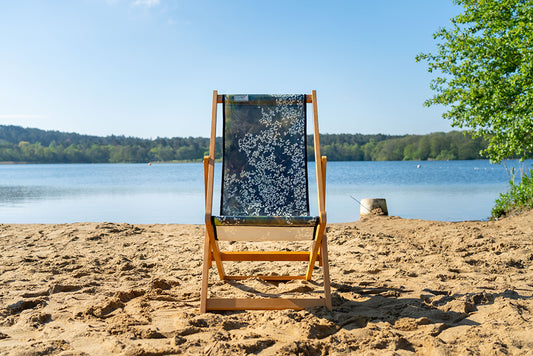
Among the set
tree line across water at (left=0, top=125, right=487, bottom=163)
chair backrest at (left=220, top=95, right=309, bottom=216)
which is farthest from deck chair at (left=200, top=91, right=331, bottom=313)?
tree line across water at (left=0, top=125, right=487, bottom=163)

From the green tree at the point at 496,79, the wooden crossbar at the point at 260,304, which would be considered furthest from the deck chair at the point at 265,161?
the green tree at the point at 496,79

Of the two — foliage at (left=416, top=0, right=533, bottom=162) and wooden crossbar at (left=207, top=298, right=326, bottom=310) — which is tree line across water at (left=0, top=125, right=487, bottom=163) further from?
wooden crossbar at (left=207, top=298, right=326, bottom=310)

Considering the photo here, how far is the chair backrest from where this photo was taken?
3232mm

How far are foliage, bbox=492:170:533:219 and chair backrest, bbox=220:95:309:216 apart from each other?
5603 millimetres

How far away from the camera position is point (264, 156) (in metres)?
3.32

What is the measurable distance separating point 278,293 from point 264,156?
1.05 meters

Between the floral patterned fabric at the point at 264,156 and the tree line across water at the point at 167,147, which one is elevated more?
the tree line across water at the point at 167,147

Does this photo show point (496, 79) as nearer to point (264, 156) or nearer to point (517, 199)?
point (517, 199)

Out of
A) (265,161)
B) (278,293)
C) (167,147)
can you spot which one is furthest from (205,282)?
(167,147)

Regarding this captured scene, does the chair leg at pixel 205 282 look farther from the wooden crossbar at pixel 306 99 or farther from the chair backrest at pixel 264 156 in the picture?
the wooden crossbar at pixel 306 99

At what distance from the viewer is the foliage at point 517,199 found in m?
7.21

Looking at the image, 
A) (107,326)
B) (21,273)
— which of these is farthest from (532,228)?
(21,273)

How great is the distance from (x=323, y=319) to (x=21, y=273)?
2858mm

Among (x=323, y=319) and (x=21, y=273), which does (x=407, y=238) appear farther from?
(x=21, y=273)
